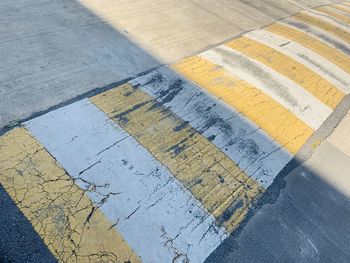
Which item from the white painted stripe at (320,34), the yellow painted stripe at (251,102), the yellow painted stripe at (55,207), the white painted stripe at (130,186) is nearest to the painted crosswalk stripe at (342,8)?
the white painted stripe at (320,34)

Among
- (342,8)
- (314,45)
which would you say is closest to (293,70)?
(314,45)

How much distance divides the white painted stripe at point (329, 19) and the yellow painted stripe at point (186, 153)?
20.1 feet

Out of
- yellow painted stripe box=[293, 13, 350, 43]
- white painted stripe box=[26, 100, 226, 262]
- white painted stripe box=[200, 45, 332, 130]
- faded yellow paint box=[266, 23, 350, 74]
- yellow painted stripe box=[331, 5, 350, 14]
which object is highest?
white painted stripe box=[26, 100, 226, 262]

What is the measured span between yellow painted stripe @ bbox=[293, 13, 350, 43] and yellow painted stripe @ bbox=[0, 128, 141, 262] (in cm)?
719

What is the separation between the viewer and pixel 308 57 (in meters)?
6.66

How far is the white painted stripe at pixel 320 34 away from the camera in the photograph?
293 inches

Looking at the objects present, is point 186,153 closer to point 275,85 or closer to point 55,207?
point 55,207

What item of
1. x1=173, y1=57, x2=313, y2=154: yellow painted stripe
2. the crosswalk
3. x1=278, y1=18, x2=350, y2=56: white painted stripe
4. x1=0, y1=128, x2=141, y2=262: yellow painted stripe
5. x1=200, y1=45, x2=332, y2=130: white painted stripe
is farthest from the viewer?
x1=278, y1=18, x2=350, y2=56: white painted stripe

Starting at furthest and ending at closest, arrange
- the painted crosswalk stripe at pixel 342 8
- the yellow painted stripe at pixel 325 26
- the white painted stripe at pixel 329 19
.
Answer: the painted crosswalk stripe at pixel 342 8 → the white painted stripe at pixel 329 19 → the yellow painted stripe at pixel 325 26

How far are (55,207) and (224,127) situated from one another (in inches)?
95.3

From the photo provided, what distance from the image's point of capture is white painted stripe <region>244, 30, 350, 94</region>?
629 centimetres

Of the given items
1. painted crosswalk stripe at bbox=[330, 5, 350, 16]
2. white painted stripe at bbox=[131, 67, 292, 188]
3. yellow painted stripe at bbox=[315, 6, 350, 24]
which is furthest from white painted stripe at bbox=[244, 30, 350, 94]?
painted crosswalk stripe at bbox=[330, 5, 350, 16]

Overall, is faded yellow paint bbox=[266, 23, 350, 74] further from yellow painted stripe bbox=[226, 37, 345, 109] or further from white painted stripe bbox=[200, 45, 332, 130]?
white painted stripe bbox=[200, 45, 332, 130]

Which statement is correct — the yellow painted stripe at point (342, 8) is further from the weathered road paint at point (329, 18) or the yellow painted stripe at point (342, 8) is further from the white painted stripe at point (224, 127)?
the white painted stripe at point (224, 127)
